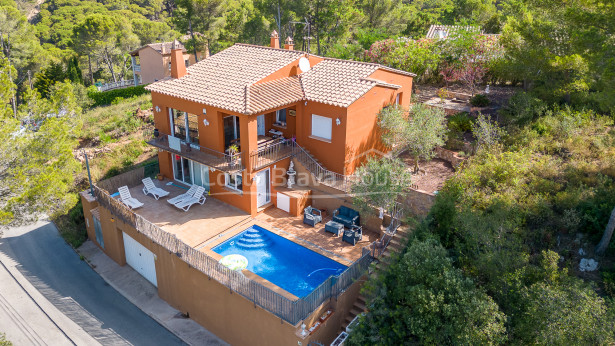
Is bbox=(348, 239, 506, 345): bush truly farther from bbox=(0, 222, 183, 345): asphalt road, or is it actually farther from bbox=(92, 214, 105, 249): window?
bbox=(92, 214, 105, 249): window

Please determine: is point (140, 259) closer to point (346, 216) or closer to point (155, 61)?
point (346, 216)

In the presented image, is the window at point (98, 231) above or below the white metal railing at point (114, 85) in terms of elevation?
below

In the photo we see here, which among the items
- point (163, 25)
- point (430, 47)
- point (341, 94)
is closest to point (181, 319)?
point (341, 94)

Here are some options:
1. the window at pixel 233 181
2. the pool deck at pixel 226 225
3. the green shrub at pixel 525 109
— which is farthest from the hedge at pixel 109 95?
the green shrub at pixel 525 109

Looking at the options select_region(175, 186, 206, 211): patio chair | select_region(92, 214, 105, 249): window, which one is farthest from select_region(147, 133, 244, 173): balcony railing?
select_region(92, 214, 105, 249): window

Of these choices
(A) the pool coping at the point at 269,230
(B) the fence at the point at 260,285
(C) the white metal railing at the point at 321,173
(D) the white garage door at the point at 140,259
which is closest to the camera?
(B) the fence at the point at 260,285

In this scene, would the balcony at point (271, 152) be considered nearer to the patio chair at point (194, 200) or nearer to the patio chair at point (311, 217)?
the patio chair at point (311, 217)
